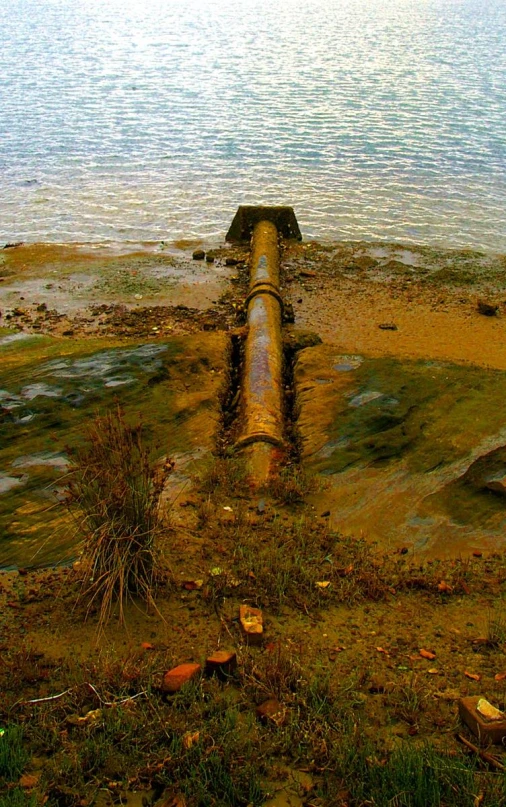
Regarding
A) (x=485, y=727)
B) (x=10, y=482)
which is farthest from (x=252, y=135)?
(x=485, y=727)

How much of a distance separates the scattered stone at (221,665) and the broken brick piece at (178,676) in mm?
56

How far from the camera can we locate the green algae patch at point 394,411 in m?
5.44

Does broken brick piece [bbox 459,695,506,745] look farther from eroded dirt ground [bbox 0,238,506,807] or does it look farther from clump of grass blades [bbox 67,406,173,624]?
clump of grass blades [bbox 67,406,173,624]

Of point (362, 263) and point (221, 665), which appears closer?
point (221, 665)

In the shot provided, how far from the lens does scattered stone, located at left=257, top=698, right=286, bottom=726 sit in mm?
3131

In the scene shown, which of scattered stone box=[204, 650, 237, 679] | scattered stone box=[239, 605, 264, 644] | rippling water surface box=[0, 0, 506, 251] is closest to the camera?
scattered stone box=[204, 650, 237, 679]

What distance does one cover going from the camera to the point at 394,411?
5.85 metres

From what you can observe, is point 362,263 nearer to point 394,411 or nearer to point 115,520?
point 394,411

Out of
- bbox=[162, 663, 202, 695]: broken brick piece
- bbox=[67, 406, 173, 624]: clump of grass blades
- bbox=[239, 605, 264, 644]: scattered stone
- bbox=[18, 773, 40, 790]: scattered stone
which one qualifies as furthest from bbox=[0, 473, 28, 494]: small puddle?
bbox=[18, 773, 40, 790]: scattered stone

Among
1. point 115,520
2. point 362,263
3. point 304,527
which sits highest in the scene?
point 115,520

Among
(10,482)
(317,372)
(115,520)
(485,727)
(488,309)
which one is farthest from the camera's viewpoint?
(488,309)

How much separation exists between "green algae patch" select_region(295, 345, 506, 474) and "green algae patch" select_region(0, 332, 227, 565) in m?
0.85

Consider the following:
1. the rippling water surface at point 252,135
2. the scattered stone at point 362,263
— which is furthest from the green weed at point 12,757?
the rippling water surface at point 252,135

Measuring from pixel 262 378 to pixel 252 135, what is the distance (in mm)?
13916
